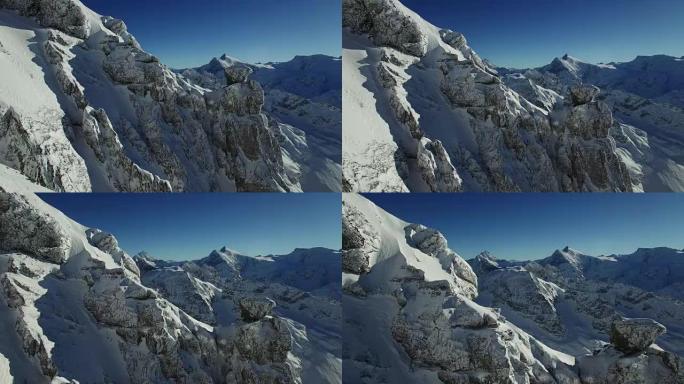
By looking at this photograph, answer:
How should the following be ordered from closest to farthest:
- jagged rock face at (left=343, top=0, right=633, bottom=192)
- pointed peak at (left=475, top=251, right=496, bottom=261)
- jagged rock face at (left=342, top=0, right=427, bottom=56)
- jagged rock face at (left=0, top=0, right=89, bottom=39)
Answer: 1. jagged rock face at (left=343, top=0, right=633, bottom=192)
2. jagged rock face at (left=342, top=0, right=427, bottom=56)
3. pointed peak at (left=475, top=251, right=496, bottom=261)
4. jagged rock face at (left=0, top=0, right=89, bottom=39)

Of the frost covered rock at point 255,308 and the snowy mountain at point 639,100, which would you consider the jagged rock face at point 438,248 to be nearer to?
the frost covered rock at point 255,308

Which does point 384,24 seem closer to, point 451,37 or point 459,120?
point 451,37

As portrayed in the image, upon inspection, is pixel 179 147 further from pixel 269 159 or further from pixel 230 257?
pixel 230 257

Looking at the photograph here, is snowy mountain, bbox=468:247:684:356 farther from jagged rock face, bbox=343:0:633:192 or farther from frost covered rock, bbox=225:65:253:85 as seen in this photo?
frost covered rock, bbox=225:65:253:85

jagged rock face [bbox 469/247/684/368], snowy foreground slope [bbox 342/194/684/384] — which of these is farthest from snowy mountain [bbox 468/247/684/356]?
snowy foreground slope [bbox 342/194/684/384]

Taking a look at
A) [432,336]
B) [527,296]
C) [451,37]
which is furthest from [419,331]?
[451,37]

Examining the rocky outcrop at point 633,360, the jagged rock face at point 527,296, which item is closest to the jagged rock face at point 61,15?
the jagged rock face at point 527,296

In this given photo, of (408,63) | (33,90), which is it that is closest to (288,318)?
(408,63)
